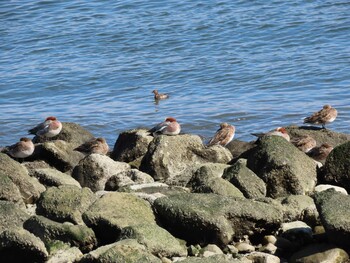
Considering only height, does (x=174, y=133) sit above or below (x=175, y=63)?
above

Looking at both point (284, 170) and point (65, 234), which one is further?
point (284, 170)

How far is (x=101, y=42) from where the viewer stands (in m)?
25.7

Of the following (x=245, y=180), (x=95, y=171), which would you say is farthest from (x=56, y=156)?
(x=245, y=180)

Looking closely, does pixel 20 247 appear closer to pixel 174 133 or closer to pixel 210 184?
pixel 210 184

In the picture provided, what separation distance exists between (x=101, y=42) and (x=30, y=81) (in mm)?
4227

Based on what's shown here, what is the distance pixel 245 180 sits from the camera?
10.9 meters

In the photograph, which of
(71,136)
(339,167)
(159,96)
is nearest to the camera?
(339,167)

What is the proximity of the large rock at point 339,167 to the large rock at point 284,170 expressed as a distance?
0.18 metres

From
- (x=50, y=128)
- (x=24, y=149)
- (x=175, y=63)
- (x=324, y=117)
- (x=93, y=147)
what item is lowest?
(x=175, y=63)

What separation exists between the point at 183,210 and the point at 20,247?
1.80m

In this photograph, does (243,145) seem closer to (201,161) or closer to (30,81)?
(201,161)

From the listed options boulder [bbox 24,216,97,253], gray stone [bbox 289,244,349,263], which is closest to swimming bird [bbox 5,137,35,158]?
boulder [bbox 24,216,97,253]

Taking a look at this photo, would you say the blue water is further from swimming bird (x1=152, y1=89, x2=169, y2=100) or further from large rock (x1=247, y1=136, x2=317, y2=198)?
large rock (x1=247, y1=136, x2=317, y2=198)

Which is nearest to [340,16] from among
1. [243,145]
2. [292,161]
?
[243,145]
